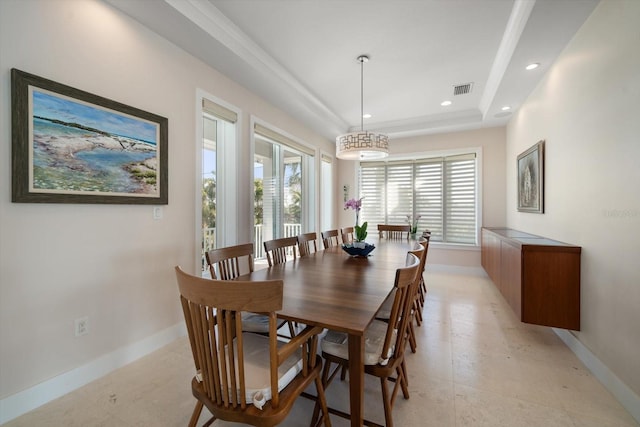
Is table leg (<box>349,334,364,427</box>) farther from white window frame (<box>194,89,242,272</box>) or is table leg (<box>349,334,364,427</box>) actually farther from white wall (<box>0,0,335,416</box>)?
white window frame (<box>194,89,242,272</box>)

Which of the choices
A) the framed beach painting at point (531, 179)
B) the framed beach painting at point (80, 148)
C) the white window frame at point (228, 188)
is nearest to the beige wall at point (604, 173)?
the framed beach painting at point (531, 179)

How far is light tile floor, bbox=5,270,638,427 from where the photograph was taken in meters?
1.57

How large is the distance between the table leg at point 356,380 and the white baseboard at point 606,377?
5.77ft

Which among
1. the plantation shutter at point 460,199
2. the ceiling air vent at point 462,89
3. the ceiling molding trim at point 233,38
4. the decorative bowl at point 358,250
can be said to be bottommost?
the decorative bowl at point 358,250

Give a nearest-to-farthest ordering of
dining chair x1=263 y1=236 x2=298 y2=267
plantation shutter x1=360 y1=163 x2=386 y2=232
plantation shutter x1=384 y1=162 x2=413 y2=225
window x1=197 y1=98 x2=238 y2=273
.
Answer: dining chair x1=263 y1=236 x2=298 y2=267 < window x1=197 y1=98 x2=238 y2=273 < plantation shutter x1=384 y1=162 x2=413 y2=225 < plantation shutter x1=360 y1=163 x2=386 y2=232

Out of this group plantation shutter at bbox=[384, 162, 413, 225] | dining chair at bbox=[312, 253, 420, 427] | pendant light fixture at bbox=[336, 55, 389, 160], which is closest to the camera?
dining chair at bbox=[312, 253, 420, 427]

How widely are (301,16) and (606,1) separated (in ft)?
7.39

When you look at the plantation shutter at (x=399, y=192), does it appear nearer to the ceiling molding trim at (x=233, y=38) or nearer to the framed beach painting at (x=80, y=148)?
the ceiling molding trim at (x=233, y=38)

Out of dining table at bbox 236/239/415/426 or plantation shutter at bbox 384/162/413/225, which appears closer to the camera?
dining table at bbox 236/239/415/426

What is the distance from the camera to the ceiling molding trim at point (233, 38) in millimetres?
2109

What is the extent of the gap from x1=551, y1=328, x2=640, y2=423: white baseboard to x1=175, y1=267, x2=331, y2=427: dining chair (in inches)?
79.6

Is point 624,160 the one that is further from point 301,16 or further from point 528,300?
point 301,16

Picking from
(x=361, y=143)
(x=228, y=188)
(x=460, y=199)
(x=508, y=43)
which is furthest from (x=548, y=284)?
(x=228, y=188)

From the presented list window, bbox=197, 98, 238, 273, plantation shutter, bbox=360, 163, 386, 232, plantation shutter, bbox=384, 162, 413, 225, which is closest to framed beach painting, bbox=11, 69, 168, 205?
window, bbox=197, 98, 238, 273
